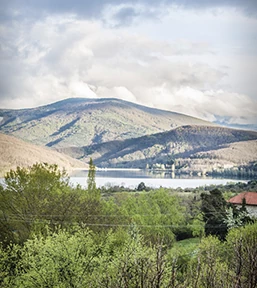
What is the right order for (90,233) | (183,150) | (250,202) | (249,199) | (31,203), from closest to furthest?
(90,233) → (31,203) → (250,202) → (249,199) → (183,150)

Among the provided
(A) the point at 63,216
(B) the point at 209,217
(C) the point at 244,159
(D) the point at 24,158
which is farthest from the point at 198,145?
(A) the point at 63,216

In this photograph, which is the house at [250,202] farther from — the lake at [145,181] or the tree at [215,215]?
the lake at [145,181]

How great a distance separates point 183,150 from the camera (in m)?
101

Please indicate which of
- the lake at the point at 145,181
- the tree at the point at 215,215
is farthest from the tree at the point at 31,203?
the lake at the point at 145,181

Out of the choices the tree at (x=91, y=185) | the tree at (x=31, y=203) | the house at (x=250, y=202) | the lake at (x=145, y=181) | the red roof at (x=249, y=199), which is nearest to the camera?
the tree at (x=31, y=203)

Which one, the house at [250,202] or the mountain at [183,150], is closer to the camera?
the house at [250,202]

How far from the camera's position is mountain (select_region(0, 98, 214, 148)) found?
145875 millimetres

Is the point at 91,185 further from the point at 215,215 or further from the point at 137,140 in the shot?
the point at 137,140

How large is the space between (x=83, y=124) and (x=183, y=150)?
75.5 m

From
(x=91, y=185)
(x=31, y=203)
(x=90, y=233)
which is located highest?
(x=91, y=185)

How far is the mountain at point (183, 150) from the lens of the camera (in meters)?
77.2

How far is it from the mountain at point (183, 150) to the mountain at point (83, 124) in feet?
92.6

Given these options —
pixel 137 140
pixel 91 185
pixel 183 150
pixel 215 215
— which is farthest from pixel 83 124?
pixel 215 215

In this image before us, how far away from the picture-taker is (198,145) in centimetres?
10256
